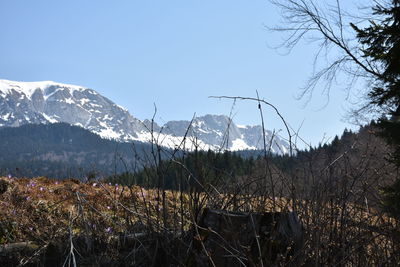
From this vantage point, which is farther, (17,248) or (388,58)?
(388,58)

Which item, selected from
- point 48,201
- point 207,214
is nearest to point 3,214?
point 48,201

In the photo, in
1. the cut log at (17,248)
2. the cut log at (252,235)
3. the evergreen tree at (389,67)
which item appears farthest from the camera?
the evergreen tree at (389,67)

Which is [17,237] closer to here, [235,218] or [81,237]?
[81,237]

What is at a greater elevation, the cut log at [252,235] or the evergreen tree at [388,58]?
the evergreen tree at [388,58]

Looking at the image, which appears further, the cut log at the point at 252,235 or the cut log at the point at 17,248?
the cut log at the point at 17,248

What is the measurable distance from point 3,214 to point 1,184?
4.33 feet

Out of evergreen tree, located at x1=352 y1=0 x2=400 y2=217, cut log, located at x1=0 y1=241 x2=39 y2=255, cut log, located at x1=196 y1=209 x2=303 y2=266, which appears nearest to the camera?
cut log, located at x1=196 y1=209 x2=303 y2=266

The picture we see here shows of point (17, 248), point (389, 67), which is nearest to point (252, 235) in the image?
point (17, 248)

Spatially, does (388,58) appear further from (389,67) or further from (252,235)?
(252,235)

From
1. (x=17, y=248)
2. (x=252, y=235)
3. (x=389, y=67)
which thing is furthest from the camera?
(x=389, y=67)

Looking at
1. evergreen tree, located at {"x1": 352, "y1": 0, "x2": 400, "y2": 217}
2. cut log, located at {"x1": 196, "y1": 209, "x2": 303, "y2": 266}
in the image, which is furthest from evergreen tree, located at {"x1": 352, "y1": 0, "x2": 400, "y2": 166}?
cut log, located at {"x1": 196, "y1": 209, "x2": 303, "y2": 266}

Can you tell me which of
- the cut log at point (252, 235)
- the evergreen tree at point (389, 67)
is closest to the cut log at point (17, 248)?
the cut log at point (252, 235)

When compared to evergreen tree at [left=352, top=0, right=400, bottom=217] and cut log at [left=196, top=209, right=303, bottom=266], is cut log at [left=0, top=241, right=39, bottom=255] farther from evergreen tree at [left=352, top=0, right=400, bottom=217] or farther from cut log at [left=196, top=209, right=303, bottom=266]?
evergreen tree at [left=352, top=0, right=400, bottom=217]

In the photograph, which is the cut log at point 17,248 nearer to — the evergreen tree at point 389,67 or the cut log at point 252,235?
the cut log at point 252,235
